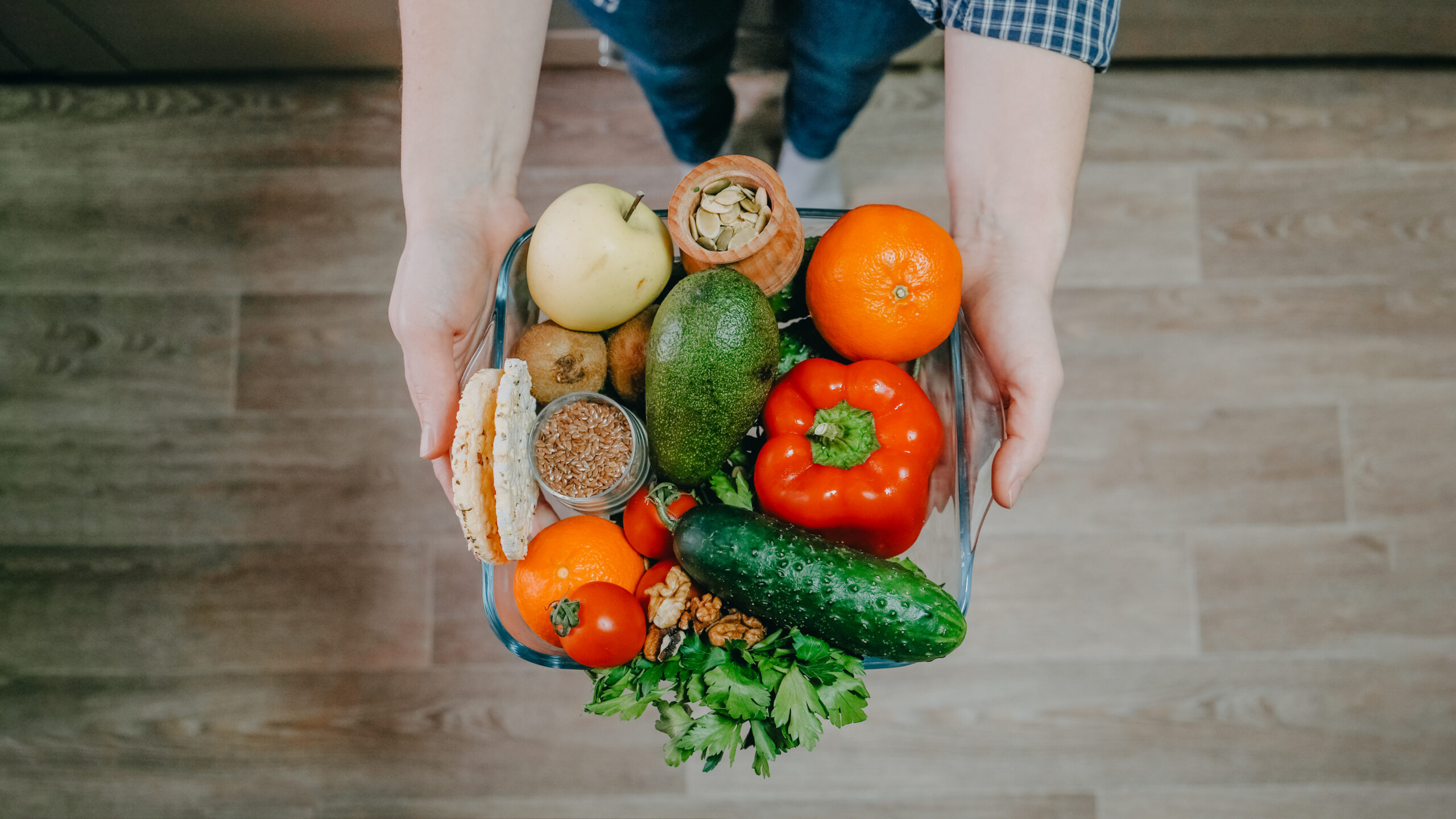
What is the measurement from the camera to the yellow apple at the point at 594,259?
2.67ft

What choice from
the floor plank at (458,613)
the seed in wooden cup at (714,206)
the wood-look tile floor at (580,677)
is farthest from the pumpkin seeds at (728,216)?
the floor plank at (458,613)

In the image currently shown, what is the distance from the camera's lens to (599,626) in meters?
0.76

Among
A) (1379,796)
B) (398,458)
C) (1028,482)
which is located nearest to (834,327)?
(1028,482)

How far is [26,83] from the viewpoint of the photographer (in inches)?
69.0

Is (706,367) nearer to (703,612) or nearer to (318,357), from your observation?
(703,612)

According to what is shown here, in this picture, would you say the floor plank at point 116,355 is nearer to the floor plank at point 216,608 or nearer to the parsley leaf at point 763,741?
the floor plank at point 216,608

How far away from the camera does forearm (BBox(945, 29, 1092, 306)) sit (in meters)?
0.93

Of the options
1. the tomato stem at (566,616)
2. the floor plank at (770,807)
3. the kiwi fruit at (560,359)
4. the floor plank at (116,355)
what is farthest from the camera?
the floor plank at (116,355)

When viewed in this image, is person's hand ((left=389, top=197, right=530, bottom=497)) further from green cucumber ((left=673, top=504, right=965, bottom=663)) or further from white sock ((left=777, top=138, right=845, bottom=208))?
white sock ((left=777, top=138, right=845, bottom=208))

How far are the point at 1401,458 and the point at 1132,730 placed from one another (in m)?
0.77

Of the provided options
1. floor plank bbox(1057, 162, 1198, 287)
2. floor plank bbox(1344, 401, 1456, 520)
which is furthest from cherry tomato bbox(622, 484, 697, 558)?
floor plank bbox(1344, 401, 1456, 520)

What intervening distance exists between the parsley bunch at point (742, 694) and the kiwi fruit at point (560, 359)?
29cm

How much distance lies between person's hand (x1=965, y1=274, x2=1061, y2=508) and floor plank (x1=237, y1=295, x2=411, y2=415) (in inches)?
45.6

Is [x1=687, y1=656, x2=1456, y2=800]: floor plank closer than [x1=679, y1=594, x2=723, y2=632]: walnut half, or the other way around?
[x1=679, y1=594, x2=723, y2=632]: walnut half
